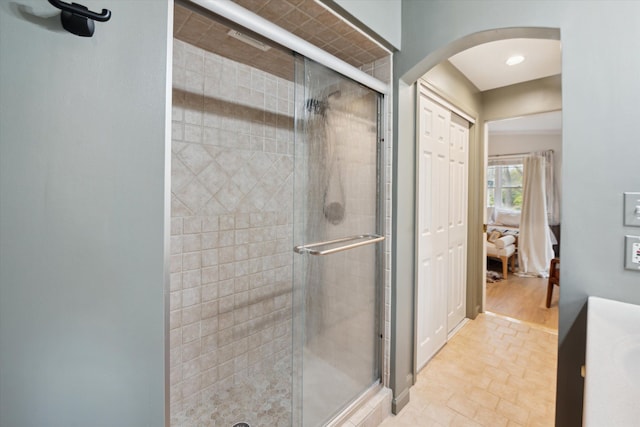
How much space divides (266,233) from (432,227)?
1.28m

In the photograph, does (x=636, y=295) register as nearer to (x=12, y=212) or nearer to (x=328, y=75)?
(x=328, y=75)

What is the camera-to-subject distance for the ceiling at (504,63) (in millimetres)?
2127

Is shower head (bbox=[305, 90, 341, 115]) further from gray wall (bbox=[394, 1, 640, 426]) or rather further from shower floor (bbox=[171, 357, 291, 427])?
shower floor (bbox=[171, 357, 291, 427])

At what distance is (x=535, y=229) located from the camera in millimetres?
5000

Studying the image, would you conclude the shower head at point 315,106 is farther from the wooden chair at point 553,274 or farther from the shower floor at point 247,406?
the wooden chair at point 553,274

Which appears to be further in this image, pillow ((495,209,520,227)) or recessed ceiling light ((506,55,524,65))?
pillow ((495,209,520,227))

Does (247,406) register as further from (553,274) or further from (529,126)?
(529,126)

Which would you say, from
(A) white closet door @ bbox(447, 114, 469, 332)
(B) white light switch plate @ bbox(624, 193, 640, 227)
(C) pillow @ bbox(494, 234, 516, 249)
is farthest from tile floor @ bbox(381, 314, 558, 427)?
(C) pillow @ bbox(494, 234, 516, 249)

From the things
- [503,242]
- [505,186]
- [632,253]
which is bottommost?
[503,242]

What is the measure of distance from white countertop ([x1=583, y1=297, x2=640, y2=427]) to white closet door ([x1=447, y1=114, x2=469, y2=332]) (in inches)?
63.6

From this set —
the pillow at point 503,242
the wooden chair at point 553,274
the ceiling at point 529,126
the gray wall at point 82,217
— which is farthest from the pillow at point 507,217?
the gray wall at point 82,217

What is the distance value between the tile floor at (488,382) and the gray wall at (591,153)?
66 centimetres

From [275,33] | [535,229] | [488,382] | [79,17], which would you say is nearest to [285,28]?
[275,33]

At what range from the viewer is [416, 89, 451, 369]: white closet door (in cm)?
211
